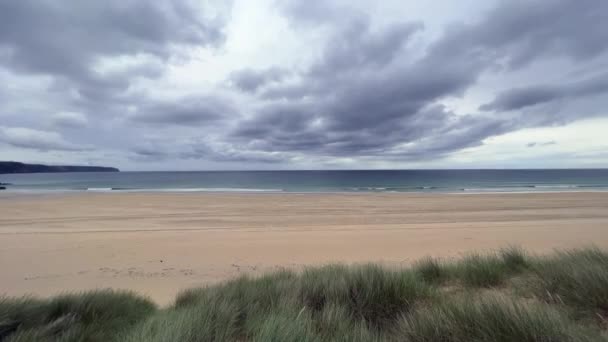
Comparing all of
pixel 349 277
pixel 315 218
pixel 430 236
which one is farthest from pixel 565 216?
pixel 349 277

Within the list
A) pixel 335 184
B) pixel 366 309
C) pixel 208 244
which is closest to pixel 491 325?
pixel 366 309

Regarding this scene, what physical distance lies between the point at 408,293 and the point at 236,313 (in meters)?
2.30

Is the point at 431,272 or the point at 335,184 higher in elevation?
the point at 335,184

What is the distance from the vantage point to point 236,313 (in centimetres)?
314

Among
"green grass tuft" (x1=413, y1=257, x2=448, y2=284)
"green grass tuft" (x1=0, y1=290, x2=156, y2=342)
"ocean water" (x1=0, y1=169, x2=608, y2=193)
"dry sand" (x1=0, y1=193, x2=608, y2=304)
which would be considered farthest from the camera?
"ocean water" (x1=0, y1=169, x2=608, y2=193)

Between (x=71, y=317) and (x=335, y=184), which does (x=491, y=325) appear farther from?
(x=335, y=184)

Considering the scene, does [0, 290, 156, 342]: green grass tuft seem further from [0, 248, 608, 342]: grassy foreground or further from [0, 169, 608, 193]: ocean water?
[0, 169, 608, 193]: ocean water

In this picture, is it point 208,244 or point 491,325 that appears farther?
point 208,244

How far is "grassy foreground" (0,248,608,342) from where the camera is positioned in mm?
2467

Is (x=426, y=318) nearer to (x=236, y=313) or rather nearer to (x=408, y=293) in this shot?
(x=408, y=293)

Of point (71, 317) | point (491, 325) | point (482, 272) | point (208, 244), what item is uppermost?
point (491, 325)

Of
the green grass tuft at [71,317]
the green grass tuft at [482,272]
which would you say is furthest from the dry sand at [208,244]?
the green grass tuft at [482,272]

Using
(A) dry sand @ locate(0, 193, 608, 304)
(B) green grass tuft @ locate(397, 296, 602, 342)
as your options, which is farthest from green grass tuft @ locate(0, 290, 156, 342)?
(B) green grass tuft @ locate(397, 296, 602, 342)

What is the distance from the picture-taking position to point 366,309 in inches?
134
